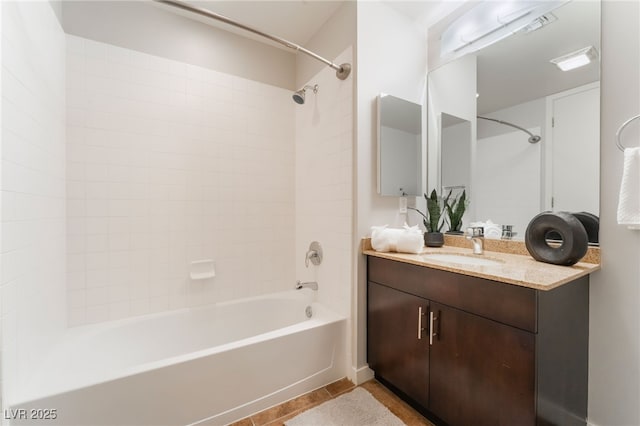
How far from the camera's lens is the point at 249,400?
4.72 ft

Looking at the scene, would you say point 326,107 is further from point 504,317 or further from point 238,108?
point 504,317

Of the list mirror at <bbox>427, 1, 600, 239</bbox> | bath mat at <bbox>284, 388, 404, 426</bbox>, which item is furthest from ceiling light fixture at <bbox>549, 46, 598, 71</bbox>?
bath mat at <bbox>284, 388, 404, 426</bbox>

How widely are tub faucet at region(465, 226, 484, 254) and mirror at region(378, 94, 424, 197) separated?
48 centimetres

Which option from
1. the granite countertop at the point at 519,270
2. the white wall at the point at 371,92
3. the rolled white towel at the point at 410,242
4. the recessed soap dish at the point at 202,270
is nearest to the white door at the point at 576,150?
the granite countertop at the point at 519,270

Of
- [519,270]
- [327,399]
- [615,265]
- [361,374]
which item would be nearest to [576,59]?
[615,265]

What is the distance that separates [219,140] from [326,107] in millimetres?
881

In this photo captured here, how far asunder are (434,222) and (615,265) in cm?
88

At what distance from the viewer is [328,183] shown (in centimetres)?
196

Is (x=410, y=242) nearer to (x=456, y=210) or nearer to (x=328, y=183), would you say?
(x=456, y=210)

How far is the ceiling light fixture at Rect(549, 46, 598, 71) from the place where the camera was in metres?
1.26

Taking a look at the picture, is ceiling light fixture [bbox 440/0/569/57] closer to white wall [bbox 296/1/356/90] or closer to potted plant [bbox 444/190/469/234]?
white wall [bbox 296/1/356/90]

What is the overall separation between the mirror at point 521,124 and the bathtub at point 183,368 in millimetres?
1343

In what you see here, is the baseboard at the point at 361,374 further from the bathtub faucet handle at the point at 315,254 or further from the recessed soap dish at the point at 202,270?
the recessed soap dish at the point at 202,270

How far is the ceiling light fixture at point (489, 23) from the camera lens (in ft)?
4.89
